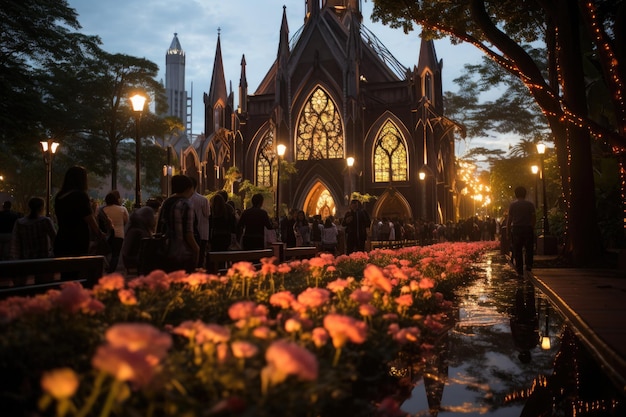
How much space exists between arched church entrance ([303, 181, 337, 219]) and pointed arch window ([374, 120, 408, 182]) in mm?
3929

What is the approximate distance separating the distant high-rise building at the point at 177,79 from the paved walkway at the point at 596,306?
533ft

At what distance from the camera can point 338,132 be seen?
4309 cm

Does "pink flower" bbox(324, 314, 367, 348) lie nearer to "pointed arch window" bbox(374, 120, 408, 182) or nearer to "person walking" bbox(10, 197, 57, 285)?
"person walking" bbox(10, 197, 57, 285)

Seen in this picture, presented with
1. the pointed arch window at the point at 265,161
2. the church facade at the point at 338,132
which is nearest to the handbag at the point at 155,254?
the church facade at the point at 338,132

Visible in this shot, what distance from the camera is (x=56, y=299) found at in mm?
3314

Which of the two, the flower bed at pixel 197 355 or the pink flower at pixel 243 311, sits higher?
the pink flower at pixel 243 311

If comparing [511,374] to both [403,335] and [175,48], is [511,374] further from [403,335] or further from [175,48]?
[175,48]

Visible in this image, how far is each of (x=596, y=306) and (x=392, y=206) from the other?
36996 millimetres

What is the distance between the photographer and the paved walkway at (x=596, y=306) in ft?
14.3

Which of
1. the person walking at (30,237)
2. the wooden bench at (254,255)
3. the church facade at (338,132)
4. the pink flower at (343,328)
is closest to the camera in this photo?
the pink flower at (343,328)

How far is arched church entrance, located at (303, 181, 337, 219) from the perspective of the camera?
43.5 metres

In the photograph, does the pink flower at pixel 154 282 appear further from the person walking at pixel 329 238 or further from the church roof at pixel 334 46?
the church roof at pixel 334 46

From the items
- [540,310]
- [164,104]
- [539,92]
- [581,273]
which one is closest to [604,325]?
[540,310]

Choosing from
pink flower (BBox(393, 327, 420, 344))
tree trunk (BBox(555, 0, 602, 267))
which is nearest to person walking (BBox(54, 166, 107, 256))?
pink flower (BBox(393, 327, 420, 344))
